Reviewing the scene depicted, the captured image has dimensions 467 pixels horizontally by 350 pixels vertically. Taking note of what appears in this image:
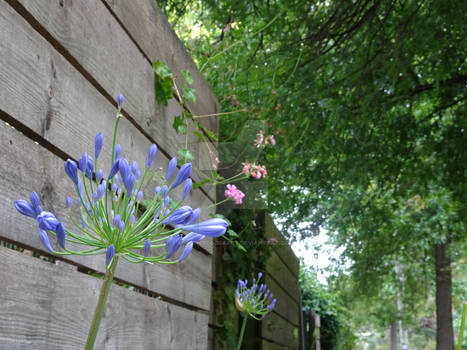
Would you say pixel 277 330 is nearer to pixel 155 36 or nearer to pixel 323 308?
pixel 155 36

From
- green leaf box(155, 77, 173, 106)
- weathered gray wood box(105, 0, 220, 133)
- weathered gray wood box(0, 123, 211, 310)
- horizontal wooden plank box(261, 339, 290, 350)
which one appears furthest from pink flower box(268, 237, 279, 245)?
weathered gray wood box(0, 123, 211, 310)

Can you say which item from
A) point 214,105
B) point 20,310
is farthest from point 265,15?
point 20,310

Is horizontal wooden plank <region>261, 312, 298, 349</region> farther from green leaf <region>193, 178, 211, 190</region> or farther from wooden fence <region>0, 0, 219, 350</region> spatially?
wooden fence <region>0, 0, 219, 350</region>

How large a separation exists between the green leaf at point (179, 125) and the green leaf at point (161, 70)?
0.58 feet

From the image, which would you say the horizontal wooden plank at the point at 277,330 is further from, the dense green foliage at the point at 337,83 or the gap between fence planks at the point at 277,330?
the dense green foliage at the point at 337,83

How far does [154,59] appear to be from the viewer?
62.7 inches

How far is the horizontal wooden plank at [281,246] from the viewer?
402 centimetres

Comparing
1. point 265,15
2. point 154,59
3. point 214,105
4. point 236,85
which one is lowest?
point 154,59

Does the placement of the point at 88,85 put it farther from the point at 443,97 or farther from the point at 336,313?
the point at 336,313

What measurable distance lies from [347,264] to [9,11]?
30.7 feet

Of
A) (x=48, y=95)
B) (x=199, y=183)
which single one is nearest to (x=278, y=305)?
(x=199, y=183)

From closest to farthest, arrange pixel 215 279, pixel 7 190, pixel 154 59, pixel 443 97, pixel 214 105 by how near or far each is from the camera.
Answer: pixel 7 190 → pixel 154 59 → pixel 214 105 → pixel 215 279 → pixel 443 97

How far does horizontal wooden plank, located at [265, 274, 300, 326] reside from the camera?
4.23 metres

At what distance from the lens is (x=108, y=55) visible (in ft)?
4.06
